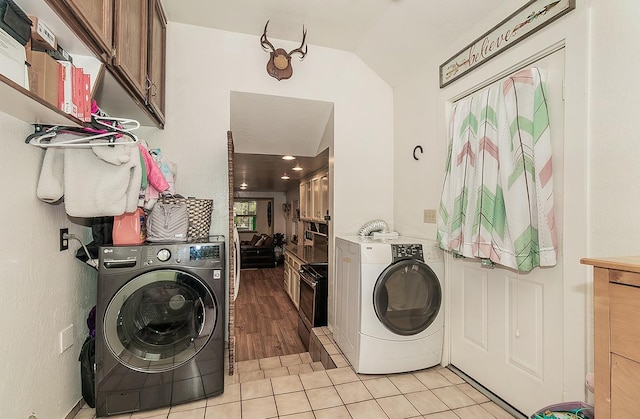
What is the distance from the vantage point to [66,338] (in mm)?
1593

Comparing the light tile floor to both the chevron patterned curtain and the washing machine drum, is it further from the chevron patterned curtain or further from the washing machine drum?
the chevron patterned curtain

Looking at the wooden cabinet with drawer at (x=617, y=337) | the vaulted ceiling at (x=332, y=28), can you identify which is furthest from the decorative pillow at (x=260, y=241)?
the wooden cabinet with drawer at (x=617, y=337)

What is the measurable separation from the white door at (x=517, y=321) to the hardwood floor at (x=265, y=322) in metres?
1.86

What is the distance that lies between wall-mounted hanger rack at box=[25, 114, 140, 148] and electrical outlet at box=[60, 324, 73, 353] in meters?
0.96

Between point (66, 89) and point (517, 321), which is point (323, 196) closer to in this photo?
point (517, 321)

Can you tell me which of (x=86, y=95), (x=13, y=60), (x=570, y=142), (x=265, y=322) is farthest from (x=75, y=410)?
(x=570, y=142)

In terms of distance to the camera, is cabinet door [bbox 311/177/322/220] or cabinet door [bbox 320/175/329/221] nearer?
cabinet door [bbox 320/175/329/221]

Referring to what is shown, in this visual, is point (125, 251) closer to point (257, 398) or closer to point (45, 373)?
point (45, 373)

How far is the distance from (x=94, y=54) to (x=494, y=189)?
2.01 metres

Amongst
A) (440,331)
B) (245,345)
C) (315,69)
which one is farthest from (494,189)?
(245,345)

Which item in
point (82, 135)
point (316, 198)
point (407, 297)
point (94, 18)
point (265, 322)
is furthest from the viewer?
point (316, 198)

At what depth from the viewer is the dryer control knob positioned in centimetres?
167

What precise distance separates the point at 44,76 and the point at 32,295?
0.94 meters

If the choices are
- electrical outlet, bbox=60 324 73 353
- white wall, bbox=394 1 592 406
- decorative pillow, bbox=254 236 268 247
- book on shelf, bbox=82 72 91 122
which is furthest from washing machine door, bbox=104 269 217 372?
decorative pillow, bbox=254 236 268 247
